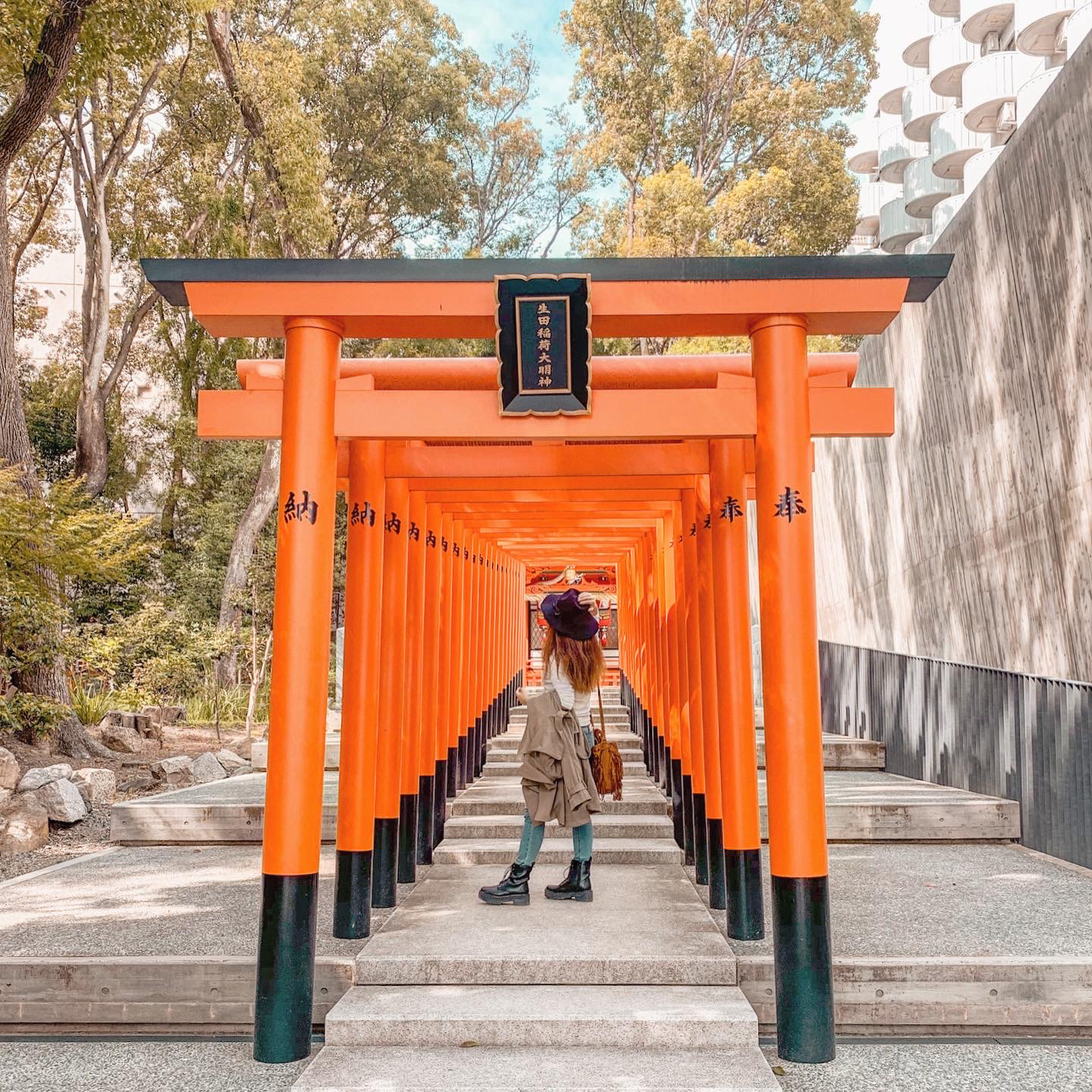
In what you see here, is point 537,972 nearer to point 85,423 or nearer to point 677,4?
point 85,423

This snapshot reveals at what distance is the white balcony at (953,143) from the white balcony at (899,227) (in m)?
2.47

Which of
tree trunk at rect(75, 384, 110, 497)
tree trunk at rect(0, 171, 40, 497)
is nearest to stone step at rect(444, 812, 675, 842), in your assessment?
tree trunk at rect(0, 171, 40, 497)

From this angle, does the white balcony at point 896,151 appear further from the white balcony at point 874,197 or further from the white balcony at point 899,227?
the white balcony at point 899,227

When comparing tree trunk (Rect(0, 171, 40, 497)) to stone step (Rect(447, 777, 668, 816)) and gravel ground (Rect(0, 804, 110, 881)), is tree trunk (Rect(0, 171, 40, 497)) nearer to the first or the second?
gravel ground (Rect(0, 804, 110, 881))

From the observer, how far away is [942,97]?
27.0m

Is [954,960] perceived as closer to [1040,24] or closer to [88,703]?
[88,703]

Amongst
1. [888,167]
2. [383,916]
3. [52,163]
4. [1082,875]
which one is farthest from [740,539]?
[888,167]

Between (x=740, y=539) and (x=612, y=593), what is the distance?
1412 cm

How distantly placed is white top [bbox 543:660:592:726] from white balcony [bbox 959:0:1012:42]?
84.1ft

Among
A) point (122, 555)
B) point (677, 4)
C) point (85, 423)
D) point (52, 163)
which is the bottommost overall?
point (122, 555)

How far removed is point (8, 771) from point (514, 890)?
19.6ft

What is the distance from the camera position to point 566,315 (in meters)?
3.76

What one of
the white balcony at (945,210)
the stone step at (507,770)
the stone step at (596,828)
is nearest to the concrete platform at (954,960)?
the stone step at (596,828)

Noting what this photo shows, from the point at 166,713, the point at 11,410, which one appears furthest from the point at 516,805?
the point at 166,713
